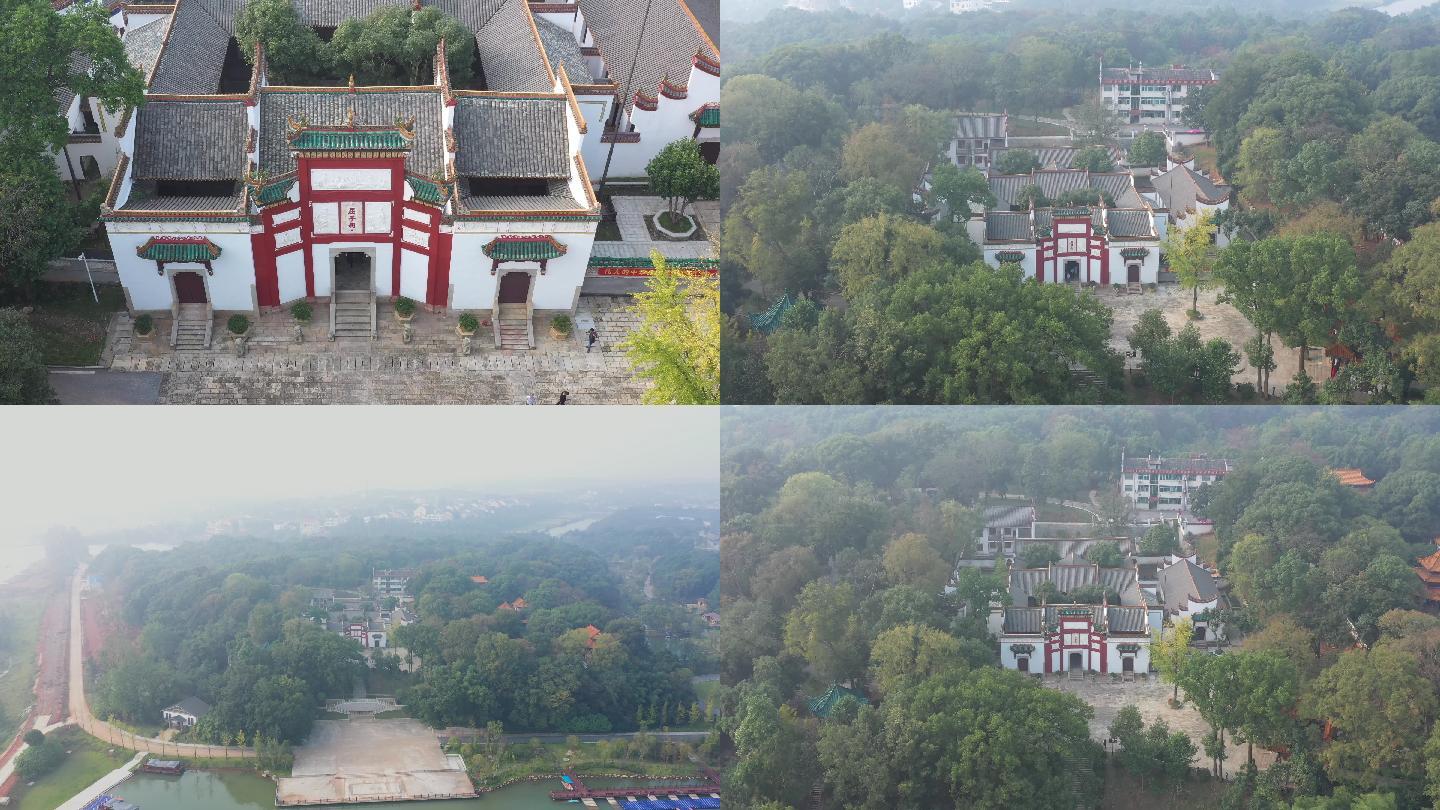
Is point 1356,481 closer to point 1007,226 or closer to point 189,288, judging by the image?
point 1007,226

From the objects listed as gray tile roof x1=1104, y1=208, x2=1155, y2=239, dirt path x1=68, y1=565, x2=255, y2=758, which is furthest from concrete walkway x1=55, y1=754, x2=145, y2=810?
gray tile roof x1=1104, y1=208, x2=1155, y2=239

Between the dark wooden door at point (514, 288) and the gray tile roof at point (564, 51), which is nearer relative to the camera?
the dark wooden door at point (514, 288)

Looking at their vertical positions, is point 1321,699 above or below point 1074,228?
below

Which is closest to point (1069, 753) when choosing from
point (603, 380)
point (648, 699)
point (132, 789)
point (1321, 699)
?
point (1321, 699)

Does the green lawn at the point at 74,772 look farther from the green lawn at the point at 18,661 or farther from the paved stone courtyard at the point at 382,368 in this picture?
the paved stone courtyard at the point at 382,368

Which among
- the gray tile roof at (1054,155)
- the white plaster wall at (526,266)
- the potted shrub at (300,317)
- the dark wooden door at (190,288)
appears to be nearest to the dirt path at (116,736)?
the potted shrub at (300,317)

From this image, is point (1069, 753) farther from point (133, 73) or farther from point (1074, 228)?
point (133, 73)

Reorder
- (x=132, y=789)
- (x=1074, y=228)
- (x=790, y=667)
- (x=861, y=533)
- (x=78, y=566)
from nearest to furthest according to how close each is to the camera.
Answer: (x=132, y=789)
(x=78, y=566)
(x=790, y=667)
(x=861, y=533)
(x=1074, y=228)
